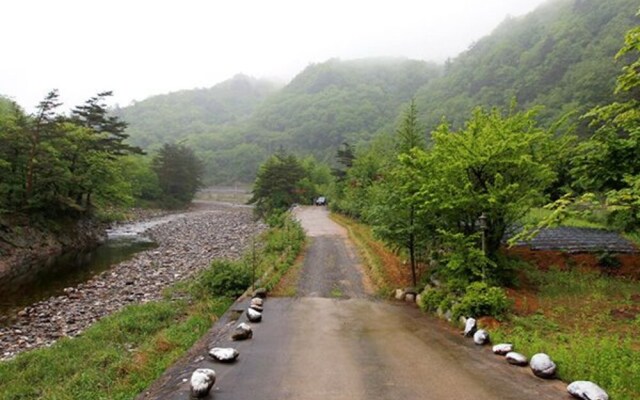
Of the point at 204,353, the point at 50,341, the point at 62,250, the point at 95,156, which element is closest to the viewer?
the point at 204,353

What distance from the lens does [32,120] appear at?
25.0 meters

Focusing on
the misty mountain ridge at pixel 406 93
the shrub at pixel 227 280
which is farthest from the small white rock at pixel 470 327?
the misty mountain ridge at pixel 406 93

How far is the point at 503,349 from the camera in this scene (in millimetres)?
7816

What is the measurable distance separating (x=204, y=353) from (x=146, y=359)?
184 centimetres

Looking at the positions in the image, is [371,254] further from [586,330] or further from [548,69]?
[548,69]

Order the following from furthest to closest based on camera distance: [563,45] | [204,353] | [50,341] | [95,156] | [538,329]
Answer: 1. [563,45]
2. [95,156]
3. [50,341]
4. [538,329]
5. [204,353]

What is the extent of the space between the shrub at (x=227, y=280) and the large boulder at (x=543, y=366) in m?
9.50

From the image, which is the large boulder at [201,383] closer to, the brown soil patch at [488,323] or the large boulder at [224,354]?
the large boulder at [224,354]

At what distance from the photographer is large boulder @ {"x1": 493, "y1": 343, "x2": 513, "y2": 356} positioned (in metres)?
7.79

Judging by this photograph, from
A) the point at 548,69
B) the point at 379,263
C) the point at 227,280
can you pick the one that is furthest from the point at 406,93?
the point at 227,280

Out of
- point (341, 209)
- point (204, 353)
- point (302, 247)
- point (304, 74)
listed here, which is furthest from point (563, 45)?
point (304, 74)

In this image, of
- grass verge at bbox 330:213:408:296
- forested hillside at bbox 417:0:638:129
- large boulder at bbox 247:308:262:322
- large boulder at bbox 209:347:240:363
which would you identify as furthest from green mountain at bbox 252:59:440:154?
large boulder at bbox 209:347:240:363

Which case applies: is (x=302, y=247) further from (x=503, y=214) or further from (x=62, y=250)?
(x=62, y=250)

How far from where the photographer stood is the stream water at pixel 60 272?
15172 mm
